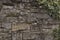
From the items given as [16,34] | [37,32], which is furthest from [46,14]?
[16,34]

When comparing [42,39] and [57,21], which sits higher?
[57,21]

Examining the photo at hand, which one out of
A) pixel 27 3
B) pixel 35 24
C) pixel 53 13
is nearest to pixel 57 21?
pixel 53 13

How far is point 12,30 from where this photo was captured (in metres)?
3.73

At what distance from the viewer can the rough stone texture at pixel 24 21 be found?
12.2 ft

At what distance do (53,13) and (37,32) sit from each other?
1.55 feet

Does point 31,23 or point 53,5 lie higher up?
point 53,5

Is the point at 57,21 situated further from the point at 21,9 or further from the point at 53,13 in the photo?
the point at 21,9

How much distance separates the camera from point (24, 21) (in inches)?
148

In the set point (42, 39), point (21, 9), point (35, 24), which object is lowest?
point (42, 39)

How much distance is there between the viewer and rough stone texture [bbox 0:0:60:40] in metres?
3.73

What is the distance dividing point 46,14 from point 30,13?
0.30 m

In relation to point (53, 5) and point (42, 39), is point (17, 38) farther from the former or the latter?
point (53, 5)

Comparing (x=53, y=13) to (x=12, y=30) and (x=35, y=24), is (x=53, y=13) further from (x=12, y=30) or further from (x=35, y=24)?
(x=12, y=30)

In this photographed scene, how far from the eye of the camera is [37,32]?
379 centimetres
